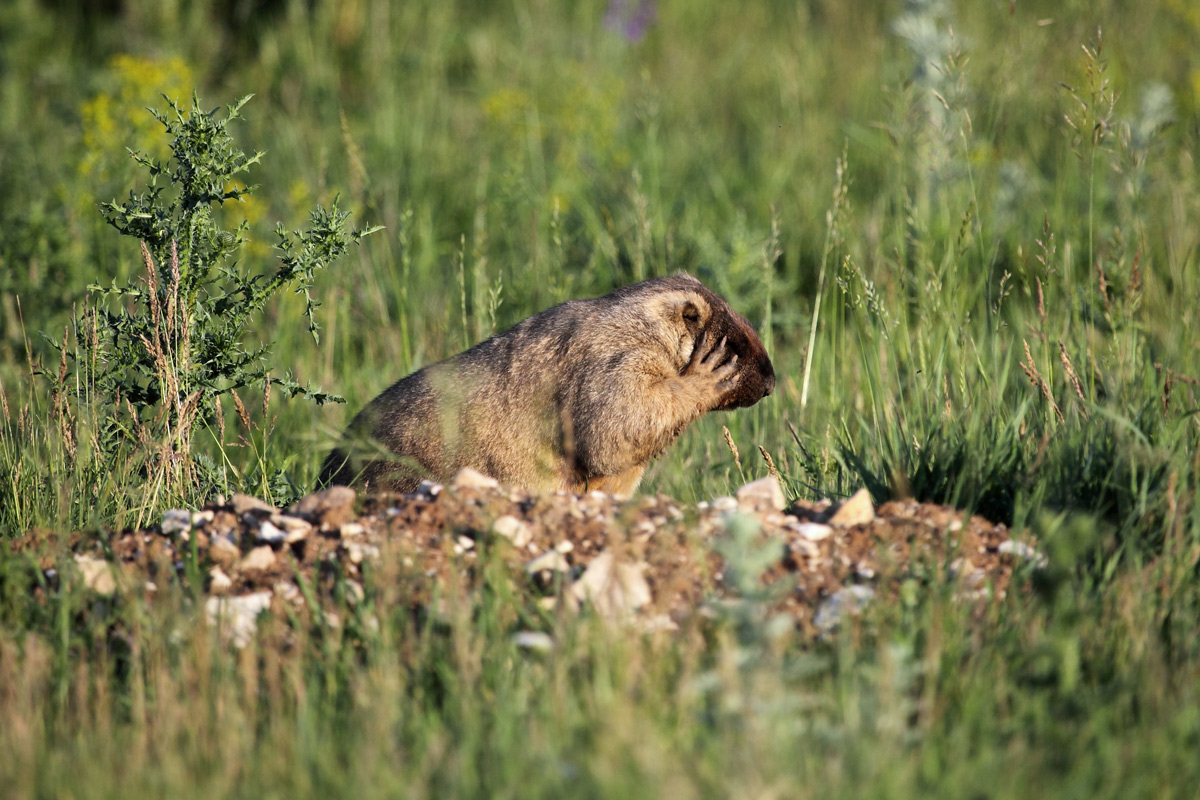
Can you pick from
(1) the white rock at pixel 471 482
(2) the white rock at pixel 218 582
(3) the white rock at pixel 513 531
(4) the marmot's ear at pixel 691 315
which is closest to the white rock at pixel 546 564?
(3) the white rock at pixel 513 531

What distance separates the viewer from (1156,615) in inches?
128

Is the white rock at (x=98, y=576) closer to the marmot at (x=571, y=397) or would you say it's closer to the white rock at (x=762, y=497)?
the marmot at (x=571, y=397)

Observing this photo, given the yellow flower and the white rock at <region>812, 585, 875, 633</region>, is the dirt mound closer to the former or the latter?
the white rock at <region>812, 585, 875, 633</region>

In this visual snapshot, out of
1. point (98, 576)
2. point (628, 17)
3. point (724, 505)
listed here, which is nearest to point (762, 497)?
point (724, 505)

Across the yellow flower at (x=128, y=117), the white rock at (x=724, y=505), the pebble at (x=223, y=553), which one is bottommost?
the pebble at (x=223, y=553)

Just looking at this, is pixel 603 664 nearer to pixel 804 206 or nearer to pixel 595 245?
pixel 595 245

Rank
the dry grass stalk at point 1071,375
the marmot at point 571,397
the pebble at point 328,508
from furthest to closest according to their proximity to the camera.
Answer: the marmot at point 571,397 → the dry grass stalk at point 1071,375 → the pebble at point 328,508

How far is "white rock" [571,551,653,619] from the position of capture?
3201 mm

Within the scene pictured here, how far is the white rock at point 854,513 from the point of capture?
3619 mm

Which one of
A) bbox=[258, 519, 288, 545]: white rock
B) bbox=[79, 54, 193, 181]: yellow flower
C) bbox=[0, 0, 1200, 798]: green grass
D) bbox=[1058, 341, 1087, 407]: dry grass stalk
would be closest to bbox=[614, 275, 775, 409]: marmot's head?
bbox=[0, 0, 1200, 798]: green grass

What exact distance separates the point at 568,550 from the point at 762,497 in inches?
27.2

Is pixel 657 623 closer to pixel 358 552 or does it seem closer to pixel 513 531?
pixel 513 531

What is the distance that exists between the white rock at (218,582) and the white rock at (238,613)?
58mm

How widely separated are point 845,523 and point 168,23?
28.6 ft
